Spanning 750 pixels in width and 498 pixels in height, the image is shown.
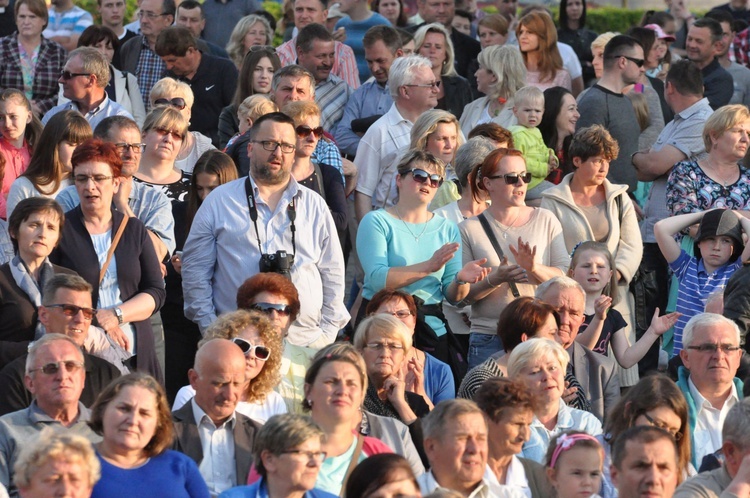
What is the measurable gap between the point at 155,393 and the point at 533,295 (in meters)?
3.27

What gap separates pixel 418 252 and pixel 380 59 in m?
3.14

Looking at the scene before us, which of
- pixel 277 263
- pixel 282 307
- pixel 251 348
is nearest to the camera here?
pixel 251 348

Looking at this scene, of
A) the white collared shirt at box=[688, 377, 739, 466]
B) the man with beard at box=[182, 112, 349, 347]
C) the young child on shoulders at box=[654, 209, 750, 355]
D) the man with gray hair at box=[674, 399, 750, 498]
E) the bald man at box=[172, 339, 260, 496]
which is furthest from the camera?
the young child on shoulders at box=[654, 209, 750, 355]

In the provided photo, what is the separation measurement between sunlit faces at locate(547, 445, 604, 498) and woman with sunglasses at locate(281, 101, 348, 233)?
130 inches

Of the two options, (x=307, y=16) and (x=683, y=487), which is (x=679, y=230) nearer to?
(x=683, y=487)

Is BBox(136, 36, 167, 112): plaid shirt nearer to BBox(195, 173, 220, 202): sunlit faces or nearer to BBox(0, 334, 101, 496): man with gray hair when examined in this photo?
BBox(195, 173, 220, 202): sunlit faces

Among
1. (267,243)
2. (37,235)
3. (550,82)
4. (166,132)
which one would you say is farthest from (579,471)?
(550,82)

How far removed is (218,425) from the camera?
6867mm

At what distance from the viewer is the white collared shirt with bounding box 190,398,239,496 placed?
6.79 meters

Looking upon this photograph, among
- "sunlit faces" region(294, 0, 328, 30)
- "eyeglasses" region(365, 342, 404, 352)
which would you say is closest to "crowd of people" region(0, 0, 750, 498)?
"eyeglasses" region(365, 342, 404, 352)

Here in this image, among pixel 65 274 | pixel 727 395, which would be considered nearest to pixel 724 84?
pixel 727 395

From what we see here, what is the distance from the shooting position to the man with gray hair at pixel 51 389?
6.61 metres

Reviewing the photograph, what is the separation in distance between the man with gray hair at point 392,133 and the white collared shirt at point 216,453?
3.53 meters

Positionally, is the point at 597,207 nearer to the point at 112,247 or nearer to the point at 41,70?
the point at 112,247
